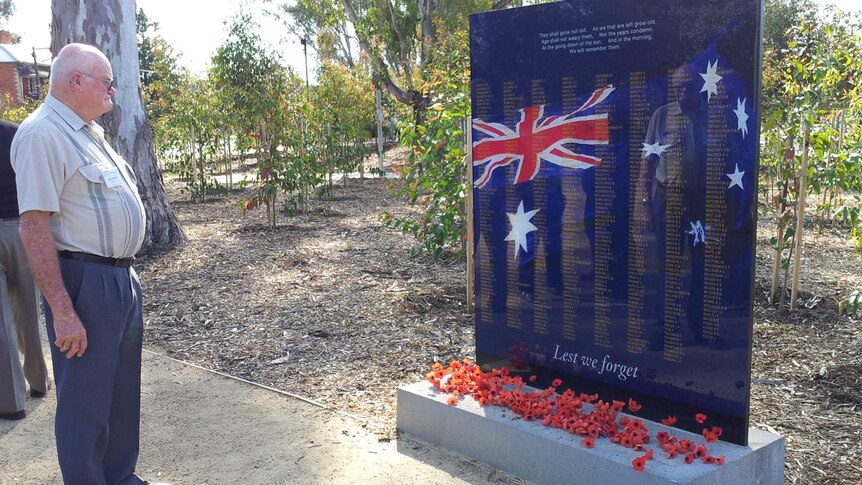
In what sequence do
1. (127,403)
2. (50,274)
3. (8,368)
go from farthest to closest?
(8,368) → (127,403) → (50,274)

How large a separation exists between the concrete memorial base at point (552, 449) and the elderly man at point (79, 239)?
1.61 m

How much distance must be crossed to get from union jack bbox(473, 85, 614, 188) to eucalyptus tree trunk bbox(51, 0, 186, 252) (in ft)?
20.7

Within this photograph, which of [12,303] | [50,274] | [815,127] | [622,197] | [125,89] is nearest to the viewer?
[50,274]

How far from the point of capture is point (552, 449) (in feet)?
12.1

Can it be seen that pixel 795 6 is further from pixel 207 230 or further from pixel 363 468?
pixel 363 468

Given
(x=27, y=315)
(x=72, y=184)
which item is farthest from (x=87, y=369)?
(x=27, y=315)

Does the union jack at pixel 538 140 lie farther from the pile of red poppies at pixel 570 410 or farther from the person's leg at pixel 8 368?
the person's leg at pixel 8 368

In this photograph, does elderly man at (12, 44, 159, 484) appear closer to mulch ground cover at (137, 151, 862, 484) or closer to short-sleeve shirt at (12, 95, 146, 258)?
short-sleeve shirt at (12, 95, 146, 258)

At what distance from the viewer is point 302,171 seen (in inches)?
489

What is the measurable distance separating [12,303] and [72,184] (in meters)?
2.17

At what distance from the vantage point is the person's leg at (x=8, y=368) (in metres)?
4.70

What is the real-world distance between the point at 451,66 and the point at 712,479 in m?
5.67

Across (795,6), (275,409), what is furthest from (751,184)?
(795,6)

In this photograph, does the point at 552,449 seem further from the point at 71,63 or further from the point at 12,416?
the point at 12,416
